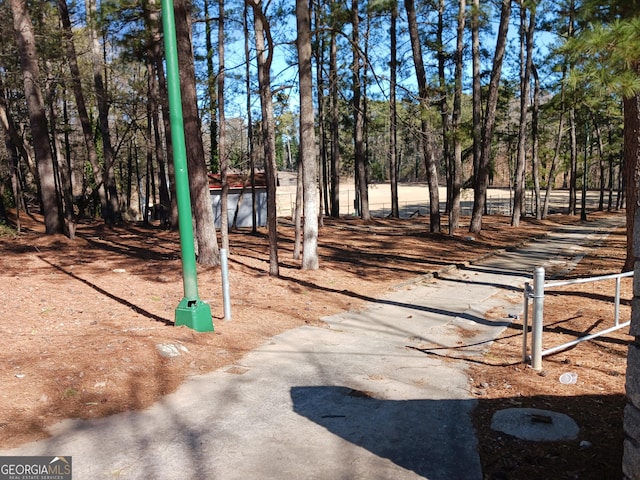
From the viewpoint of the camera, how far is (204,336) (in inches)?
257

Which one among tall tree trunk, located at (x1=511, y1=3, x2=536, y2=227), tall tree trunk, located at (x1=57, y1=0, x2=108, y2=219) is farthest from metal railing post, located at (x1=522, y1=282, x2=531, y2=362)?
tall tree trunk, located at (x1=511, y1=3, x2=536, y2=227)

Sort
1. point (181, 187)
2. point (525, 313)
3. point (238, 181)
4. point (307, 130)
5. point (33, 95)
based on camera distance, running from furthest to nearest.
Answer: point (238, 181) → point (33, 95) → point (307, 130) → point (181, 187) → point (525, 313)

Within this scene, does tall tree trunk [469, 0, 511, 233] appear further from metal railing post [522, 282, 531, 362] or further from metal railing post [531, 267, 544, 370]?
metal railing post [531, 267, 544, 370]

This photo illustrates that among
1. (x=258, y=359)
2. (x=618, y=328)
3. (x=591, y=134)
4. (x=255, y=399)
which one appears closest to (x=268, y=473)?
(x=255, y=399)

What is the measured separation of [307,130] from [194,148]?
8.58 ft

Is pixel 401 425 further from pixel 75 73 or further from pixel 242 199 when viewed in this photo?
pixel 242 199

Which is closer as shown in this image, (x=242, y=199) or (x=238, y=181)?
(x=242, y=199)

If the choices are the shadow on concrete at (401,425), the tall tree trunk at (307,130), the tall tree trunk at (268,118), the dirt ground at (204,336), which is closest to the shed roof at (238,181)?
the dirt ground at (204,336)

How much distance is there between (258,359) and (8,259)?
30.1 ft

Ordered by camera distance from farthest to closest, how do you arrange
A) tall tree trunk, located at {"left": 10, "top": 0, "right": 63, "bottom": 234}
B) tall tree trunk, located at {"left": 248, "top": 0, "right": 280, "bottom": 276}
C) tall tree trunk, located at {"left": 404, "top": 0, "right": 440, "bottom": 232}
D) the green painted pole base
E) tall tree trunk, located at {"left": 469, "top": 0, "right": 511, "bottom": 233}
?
tall tree trunk, located at {"left": 469, "top": 0, "right": 511, "bottom": 233}
tall tree trunk, located at {"left": 404, "top": 0, "right": 440, "bottom": 232}
tall tree trunk, located at {"left": 10, "top": 0, "right": 63, "bottom": 234}
tall tree trunk, located at {"left": 248, "top": 0, "right": 280, "bottom": 276}
the green painted pole base

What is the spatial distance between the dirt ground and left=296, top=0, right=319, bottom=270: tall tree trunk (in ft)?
3.18

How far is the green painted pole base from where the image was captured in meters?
6.63

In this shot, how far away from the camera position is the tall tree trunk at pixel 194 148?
1062cm

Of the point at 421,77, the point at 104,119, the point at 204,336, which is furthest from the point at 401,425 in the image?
the point at 104,119
